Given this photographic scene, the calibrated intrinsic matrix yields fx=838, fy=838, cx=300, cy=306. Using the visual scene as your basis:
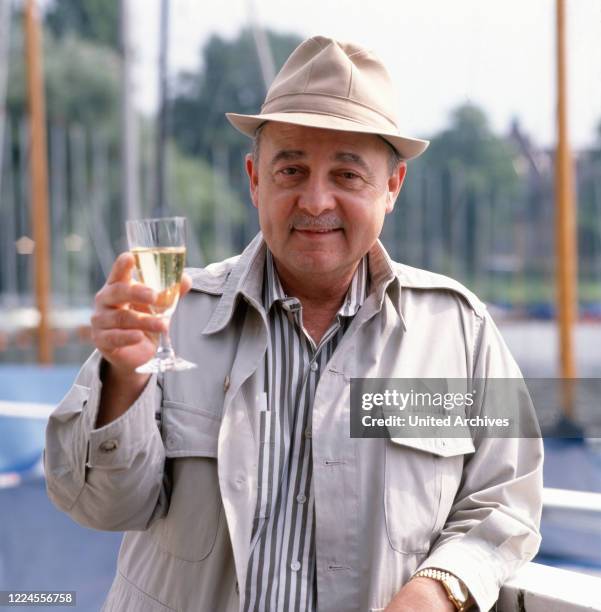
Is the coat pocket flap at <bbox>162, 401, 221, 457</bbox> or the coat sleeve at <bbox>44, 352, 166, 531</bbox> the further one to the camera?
the coat pocket flap at <bbox>162, 401, 221, 457</bbox>

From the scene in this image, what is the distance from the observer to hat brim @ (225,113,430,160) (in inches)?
70.1

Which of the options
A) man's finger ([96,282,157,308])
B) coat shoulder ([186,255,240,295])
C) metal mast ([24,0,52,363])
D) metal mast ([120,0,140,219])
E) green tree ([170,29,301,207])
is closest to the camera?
man's finger ([96,282,157,308])

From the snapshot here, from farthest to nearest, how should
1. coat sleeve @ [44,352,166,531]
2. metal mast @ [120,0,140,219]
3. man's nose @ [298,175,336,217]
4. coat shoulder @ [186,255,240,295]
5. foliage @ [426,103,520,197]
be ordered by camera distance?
foliage @ [426,103,520,197], metal mast @ [120,0,140,219], coat shoulder @ [186,255,240,295], man's nose @ [298,175,336,217], coat sleeve @ [44,352,166,531]

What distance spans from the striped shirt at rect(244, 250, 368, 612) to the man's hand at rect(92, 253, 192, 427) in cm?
40

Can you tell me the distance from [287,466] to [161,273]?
1.84 ft

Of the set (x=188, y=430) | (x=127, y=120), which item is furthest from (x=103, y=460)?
(x=127, y=120)

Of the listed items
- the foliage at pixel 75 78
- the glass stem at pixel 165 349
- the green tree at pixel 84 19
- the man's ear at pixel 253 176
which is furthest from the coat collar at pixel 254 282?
the green tree at pixel 84 19

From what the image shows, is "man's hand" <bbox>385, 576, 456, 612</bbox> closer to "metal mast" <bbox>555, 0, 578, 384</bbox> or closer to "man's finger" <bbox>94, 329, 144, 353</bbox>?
"man's finger" <bbox>94, 329, 144, 353</bbox>

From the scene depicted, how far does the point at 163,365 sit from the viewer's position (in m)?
1.45

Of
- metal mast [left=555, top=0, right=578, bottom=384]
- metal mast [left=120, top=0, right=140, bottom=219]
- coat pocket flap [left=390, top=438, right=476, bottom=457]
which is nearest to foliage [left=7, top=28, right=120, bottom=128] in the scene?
metal mast [left=120, top=0, right=140, bottom=219]

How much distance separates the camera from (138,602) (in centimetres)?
177

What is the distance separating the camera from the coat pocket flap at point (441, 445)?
5.85ft

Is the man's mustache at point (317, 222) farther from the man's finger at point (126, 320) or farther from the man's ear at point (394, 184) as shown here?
the man's finger at point (126, 320)

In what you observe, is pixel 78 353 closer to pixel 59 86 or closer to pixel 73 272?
pixel 73 272
